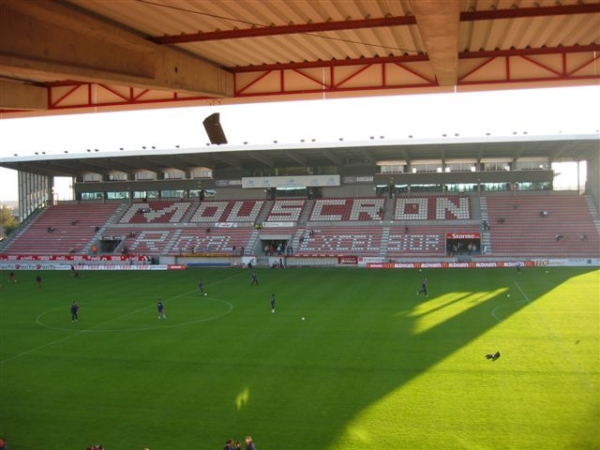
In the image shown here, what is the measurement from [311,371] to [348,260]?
32.4m

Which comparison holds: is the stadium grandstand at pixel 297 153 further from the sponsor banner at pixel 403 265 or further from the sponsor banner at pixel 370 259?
the sponsor banner at pixel 403 265

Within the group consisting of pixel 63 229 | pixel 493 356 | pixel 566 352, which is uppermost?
pixel 63 229

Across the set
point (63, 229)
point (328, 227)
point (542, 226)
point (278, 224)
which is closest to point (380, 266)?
point (328, 227)

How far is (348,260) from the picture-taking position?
49.6 metres

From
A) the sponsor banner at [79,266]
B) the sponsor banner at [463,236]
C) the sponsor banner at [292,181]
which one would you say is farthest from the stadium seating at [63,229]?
the sponsor banner at [463,236]

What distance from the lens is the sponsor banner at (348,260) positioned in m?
49.5

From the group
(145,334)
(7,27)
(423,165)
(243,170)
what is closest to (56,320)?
(145,334)

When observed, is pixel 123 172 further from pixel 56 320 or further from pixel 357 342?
pixel 357 342

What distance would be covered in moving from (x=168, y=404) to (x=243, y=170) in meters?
50.9

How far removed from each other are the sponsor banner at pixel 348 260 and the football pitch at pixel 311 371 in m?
16.6

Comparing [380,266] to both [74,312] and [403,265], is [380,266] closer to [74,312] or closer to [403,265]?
[403,265]

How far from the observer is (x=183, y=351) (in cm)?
2053

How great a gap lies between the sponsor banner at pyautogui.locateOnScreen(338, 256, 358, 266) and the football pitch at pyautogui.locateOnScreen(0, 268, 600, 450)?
16592mm

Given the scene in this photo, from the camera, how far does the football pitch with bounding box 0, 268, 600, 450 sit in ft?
42.2
